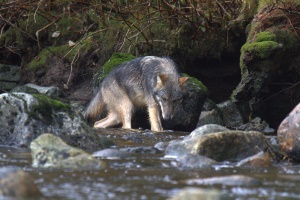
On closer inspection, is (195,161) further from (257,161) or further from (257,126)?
(257,126)

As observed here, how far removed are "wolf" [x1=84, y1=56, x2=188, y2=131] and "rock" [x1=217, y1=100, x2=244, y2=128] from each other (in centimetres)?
126

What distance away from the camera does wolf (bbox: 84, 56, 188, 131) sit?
10.6m

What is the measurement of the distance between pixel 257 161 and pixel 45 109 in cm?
284

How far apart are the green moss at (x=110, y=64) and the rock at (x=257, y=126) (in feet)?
8.85

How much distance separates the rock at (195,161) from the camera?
545 centimetres

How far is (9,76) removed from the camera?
13.9m

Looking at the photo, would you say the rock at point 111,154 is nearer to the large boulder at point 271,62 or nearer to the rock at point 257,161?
the rock at point 257,161

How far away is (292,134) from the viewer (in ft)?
19.3

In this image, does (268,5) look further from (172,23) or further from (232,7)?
(172,23)

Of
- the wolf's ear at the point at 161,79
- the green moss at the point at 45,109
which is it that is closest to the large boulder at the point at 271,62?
the wolf's ear at the point at 161,79

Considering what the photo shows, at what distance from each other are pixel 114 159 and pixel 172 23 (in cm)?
671

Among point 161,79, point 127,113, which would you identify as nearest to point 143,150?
point 161,79

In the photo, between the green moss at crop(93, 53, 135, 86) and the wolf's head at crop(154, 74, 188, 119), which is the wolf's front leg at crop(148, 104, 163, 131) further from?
the green moss at crop(93, 53, 135, 86)

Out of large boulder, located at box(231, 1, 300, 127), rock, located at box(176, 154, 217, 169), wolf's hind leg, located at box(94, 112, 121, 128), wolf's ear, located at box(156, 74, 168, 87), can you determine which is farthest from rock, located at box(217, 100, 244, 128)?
rock, located at box(176, 154, 217, 169)
